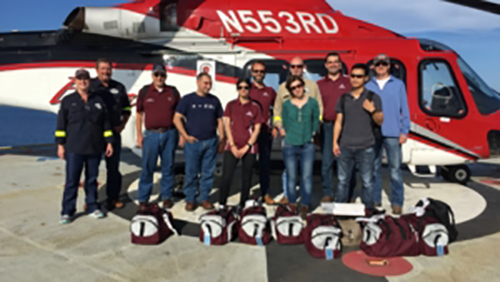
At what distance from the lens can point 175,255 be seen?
3570 mm

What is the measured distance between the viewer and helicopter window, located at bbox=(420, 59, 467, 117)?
18.6 ft

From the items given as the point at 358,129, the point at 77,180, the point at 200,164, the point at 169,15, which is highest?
the point at 169,15

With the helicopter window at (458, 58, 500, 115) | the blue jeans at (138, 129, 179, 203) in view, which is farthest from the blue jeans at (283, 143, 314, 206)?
the helicopter window at (458, 58, 500, 115)

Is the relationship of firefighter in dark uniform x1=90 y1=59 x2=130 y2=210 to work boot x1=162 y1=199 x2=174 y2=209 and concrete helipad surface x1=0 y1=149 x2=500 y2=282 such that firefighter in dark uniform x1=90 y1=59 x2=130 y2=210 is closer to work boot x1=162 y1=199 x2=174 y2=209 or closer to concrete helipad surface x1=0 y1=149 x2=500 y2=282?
concrete helipad surface x1=0 y1=149 x2=500 y2=282

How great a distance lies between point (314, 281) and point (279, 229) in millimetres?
854

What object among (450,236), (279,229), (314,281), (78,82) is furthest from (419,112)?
(78,82)

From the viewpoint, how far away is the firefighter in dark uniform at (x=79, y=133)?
4.26 metres

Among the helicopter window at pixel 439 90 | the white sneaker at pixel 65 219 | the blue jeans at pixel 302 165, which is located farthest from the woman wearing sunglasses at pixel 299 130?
the white sneaker at pixel 65 219

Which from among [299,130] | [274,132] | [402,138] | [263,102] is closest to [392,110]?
[402,138]

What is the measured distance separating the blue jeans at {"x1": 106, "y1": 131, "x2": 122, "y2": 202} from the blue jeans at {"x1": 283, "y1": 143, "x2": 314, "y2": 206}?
93.7 inches

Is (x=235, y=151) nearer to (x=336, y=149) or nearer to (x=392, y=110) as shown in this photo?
(x=336, y=149)

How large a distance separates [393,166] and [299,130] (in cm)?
137

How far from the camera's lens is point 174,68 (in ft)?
19.6

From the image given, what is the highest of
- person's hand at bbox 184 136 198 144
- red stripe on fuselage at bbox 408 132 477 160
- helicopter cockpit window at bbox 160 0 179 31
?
helicopter cockpit window at bbox 160 0 179 31
